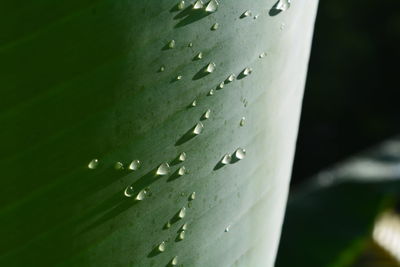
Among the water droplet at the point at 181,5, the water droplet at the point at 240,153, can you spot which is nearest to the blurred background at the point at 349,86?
the water droplet at the point at 240,153

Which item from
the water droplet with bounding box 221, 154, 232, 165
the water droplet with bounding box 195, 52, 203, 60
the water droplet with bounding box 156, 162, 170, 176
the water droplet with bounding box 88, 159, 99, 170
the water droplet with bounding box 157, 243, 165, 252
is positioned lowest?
the water droplet with bounding box 157, 243, 165, 252

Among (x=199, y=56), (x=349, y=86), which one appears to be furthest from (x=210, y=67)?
(x=349, y=86)

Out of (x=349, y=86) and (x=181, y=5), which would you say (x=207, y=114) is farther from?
(x=349, y=86)

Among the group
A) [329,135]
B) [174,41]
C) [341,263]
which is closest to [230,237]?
[174,41]

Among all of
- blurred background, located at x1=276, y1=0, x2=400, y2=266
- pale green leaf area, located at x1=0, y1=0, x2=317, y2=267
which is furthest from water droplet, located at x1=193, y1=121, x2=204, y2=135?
blurred background, located at x1=276, y1=0, x2=400, y2=266

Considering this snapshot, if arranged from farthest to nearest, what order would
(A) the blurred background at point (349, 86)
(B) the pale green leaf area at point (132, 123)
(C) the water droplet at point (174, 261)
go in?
1. (A) the blurred background at point (349, 86)
2. (C) the water droplet at point (174, 261)
3. (B) the pale green leaf area at point (132, 123)

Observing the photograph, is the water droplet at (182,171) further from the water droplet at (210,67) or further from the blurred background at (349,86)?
the blurred background at (349,86)

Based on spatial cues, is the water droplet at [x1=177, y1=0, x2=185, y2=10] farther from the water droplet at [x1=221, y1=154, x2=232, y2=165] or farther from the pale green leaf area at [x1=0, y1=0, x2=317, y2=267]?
the water droplet at [x1=221, y1=154, x2=232, y2=165]
